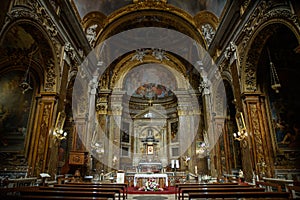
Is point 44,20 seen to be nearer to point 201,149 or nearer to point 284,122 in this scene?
point 284,122

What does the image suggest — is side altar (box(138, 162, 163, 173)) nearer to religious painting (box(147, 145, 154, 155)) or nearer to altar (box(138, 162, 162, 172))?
altar (box(138, 162, 162, 172))

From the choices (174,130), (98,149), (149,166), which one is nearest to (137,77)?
(174,130)

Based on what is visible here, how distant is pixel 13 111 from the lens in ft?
28.2

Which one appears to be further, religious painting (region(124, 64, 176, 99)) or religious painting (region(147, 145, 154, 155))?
religious painting (region(124, 64, 176, 99))

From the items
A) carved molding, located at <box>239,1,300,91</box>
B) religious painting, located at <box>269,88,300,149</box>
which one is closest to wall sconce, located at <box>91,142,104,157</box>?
carved molding, located at <box>239,1,300,91</box>

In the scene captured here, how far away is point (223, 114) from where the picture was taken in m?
11.8

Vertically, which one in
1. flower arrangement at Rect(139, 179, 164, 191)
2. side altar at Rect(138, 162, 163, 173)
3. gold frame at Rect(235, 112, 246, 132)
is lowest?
flower arrangement at Rect(139, 179, 164, 191)

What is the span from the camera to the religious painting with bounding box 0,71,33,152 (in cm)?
790

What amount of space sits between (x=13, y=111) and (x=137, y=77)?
12367 millimetres

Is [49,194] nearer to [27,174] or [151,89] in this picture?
[27,174]

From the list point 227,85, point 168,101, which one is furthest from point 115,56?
point 227,85

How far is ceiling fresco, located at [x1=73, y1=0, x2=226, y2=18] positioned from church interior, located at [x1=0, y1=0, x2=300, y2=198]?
63mm

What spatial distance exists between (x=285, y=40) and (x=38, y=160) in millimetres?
9813

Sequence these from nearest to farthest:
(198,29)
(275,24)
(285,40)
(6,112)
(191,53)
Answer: (275,24), (285,40), (6,112), (198,29), (191,53)
